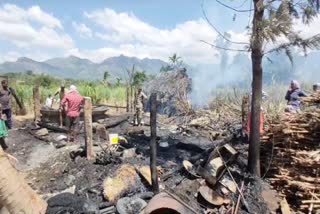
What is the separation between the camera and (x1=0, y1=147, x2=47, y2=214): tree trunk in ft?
12.3

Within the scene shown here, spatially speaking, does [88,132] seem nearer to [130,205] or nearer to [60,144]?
[60,144]

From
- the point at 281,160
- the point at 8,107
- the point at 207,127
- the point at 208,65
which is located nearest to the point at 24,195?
the point at 281,160

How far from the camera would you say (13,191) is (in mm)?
3873

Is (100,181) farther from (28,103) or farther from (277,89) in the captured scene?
(28,103)

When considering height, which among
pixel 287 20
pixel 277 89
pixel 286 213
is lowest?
pixel 286 213

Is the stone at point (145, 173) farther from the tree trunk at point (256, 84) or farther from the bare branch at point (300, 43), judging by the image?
the bare branch at point (300, 43)

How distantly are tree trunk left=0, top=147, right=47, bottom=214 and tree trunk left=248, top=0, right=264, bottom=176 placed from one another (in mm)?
4142

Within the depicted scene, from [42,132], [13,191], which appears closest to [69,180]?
[13,191]

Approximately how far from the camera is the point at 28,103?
2022 cm

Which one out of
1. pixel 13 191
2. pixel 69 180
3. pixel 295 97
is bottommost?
pixel 69 180

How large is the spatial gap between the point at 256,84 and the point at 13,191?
448cm

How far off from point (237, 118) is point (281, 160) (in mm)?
7779

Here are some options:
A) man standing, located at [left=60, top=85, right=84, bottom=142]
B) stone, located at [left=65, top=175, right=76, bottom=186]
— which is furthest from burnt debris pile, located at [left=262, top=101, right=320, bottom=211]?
man standing, located at [left=60, top=85, right=84, bottom=142]

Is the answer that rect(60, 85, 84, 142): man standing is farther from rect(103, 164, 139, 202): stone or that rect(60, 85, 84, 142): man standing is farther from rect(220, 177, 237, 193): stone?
rect(220, 177, 237, 193): stone
